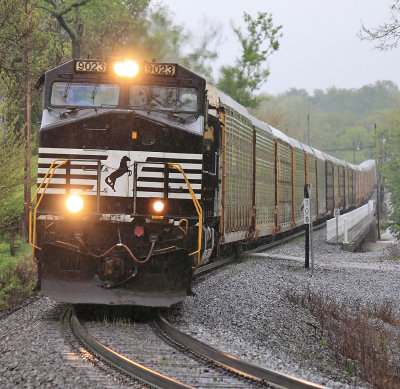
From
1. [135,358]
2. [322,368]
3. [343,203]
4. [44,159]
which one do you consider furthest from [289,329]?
[343,203]

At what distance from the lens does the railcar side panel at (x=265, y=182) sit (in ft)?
49.0

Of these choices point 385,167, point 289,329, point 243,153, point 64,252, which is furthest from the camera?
point 385,167

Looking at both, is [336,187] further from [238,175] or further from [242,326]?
[242,326]

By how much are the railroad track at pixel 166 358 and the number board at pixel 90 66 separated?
352 cm

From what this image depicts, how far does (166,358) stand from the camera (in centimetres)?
586

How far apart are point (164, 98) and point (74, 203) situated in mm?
2013

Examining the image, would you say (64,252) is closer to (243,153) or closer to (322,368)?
(322,368)

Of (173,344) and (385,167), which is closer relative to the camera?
(173,344)

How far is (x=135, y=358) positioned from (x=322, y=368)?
7.20ft

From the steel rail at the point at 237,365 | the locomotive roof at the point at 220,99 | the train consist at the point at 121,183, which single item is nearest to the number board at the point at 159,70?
the train consist at the point at 121,183

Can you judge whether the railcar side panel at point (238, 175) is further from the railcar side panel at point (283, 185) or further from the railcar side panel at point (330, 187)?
the railcar side panel at point (330, 187)

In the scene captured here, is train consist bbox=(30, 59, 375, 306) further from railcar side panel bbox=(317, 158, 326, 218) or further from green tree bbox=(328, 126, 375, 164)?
green tree bbox=(328, 126, 375, 164)

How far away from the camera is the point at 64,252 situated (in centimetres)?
748

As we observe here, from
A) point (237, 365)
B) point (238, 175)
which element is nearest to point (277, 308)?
point (237, 365)
